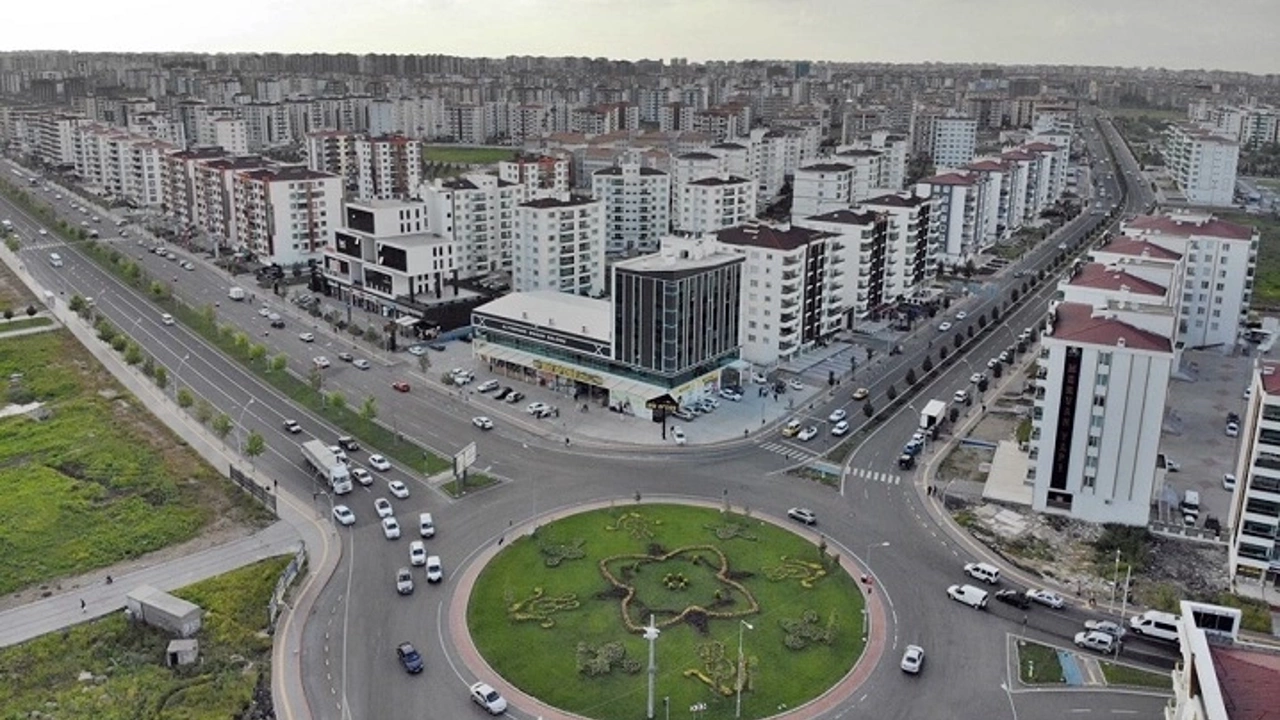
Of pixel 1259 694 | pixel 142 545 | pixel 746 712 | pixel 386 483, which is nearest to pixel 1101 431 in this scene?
Answer: pixel 746 712

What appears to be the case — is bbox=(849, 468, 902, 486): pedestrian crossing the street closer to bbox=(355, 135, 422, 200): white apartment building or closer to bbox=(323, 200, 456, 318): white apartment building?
bbox=(323, 200, 456, 318): white apartment building

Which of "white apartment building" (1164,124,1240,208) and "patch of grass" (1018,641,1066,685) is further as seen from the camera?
"white apartment building" (1164,124,1240,208)

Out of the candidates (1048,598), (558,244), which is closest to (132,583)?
(1048,598)

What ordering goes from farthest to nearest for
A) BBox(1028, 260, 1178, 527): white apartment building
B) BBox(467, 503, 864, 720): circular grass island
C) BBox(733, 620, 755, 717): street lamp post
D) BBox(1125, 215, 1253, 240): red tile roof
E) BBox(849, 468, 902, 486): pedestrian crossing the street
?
BBox(1125, 215, 1253, 240): red tile roof, BBox(849, 468, 902, 486): pedestrian crossing the street, BBox(1028, 260, 1178, 527): white apartment building, BBox(467, 503, 864, 720): circular grass island, BBox(733, 620, 755, 717): street lamp post

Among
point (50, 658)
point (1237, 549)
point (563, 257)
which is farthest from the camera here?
point (563, 257)

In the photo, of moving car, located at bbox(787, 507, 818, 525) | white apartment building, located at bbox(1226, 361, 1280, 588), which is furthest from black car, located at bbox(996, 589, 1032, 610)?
white apartment building, located at bbox(1226, 361, 1280, 588)

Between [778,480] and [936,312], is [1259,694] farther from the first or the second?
[936,312]

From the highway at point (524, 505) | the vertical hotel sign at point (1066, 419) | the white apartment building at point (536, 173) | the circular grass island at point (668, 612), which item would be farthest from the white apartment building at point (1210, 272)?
the white apartment building at point (536, 173)

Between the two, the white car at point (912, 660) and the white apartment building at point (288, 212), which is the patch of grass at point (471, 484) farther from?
the white apartment building at point (288, 212)
